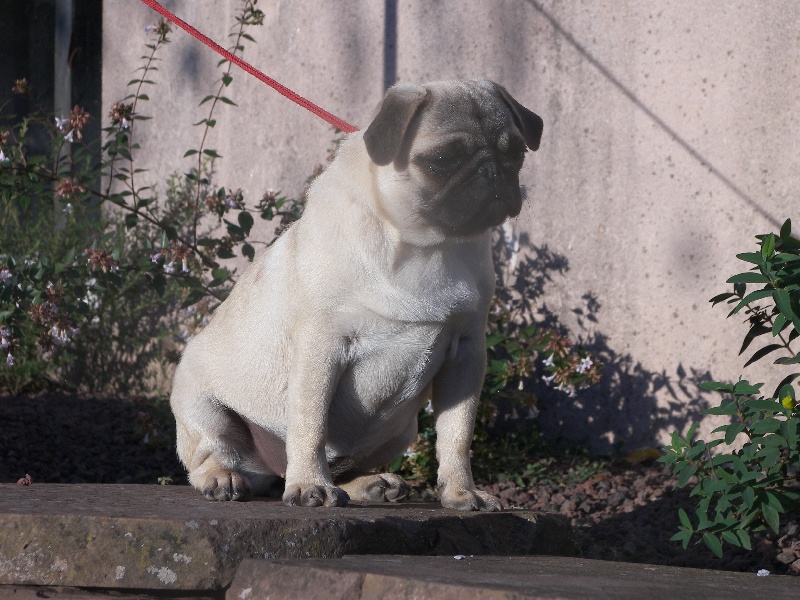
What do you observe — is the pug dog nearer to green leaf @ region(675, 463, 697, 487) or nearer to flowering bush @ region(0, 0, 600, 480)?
green leaf @ region(675, 463, 697, 487)

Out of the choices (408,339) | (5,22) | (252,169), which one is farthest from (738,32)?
(5,22)

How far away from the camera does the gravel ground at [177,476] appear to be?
12.3 ft

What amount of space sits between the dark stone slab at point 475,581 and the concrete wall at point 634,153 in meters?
2.33

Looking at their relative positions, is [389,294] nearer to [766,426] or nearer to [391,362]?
[391,362]

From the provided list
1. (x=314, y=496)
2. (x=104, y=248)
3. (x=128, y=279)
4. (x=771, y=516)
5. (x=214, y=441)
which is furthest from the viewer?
(x=128, y=279)

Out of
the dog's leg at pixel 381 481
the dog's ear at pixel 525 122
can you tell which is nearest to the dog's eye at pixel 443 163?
the dog's ear at pixel 525 122

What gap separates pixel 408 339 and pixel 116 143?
2.82 m

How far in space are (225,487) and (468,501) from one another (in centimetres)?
74

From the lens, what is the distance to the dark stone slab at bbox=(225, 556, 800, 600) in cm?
193

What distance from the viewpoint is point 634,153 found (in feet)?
15.8

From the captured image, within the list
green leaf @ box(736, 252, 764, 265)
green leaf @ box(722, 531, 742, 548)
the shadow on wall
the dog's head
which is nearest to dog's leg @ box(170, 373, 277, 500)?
the dog's head

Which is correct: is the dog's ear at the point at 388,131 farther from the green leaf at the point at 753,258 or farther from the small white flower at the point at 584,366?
the small white flower at the point at 584,366

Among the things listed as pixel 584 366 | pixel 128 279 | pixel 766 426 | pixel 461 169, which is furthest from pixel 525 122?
pixel 128 279

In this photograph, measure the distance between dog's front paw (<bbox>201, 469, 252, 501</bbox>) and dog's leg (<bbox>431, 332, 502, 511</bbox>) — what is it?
24.2 inches
